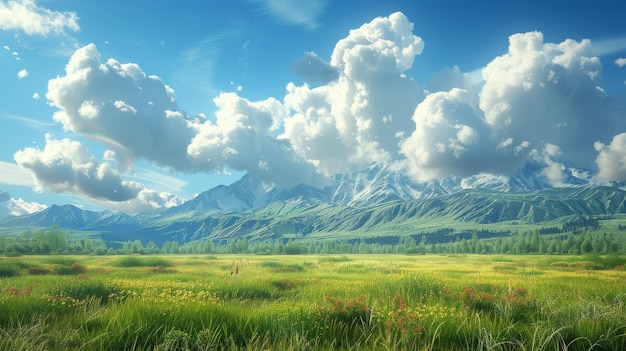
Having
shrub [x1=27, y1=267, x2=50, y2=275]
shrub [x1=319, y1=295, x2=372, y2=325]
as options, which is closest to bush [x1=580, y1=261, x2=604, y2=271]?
shrub [x1=319, y1=295, x2=372, y2=325]

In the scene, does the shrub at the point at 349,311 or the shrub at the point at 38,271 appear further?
the shrub at the point at 38,271

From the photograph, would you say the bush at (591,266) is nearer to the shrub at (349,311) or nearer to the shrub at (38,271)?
the shrub at (349,311)

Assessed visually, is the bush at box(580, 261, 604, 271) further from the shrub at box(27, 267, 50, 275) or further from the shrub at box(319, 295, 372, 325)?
the shrub at box(27, 267, 50, 275)

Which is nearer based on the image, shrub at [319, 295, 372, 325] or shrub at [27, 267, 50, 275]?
shrub at [319, 295, 372, 325]

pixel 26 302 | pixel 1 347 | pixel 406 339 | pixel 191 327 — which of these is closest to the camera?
pixel 1 347

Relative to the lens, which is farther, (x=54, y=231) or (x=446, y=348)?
(x=54, y=231)

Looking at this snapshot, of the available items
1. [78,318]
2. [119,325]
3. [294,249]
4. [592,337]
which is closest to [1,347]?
[119,325]

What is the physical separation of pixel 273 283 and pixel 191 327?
1287cm

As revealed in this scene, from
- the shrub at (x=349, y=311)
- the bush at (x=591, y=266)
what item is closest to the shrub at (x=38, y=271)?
the shrub at (x=349, y=311)

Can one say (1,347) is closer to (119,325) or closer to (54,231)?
(119,325)

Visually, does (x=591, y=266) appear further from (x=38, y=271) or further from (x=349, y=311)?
(x=38, y=271)

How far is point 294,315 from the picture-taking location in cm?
866

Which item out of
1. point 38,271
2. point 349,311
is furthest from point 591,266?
point 38,271

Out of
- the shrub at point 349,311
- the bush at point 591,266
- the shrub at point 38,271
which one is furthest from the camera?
the bush at point 591,266
